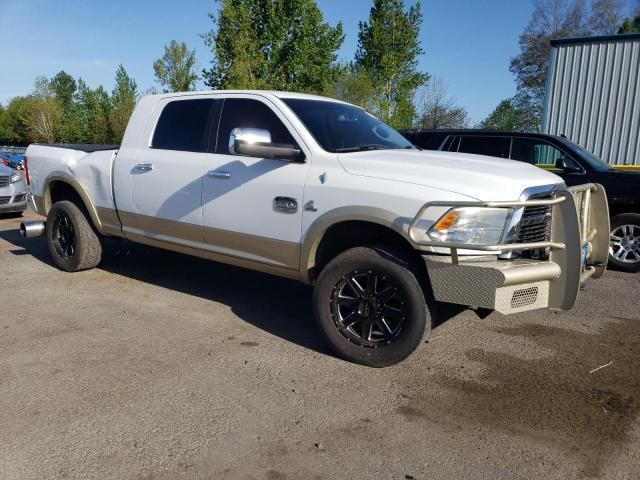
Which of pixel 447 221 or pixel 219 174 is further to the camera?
pixel 219 174

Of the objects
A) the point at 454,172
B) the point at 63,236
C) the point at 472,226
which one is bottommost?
the point at 63,236

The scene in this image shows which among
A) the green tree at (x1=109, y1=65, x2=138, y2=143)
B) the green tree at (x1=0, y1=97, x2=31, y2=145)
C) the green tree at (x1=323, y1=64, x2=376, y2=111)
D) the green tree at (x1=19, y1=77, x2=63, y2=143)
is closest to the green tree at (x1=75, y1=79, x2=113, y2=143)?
the green tree at (x1=109, y1=65, x2=138, y2=143)

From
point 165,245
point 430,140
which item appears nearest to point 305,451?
point 165,245

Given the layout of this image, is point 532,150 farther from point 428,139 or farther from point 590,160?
point 428,139

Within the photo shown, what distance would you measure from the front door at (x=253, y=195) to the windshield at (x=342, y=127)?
0.21 meters

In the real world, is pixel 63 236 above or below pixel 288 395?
above

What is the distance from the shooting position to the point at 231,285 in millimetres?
5977

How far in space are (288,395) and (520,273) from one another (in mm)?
1591

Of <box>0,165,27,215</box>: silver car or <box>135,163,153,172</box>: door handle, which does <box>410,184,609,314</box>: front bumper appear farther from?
<box>0,165,27,215</box>: silver car

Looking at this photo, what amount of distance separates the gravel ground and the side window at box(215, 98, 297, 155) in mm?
1555

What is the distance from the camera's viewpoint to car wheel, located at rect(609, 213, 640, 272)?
22.6 ft

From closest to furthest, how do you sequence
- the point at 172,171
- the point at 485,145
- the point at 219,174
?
the point at 219,174
the point at 172,171
the point at 485,145

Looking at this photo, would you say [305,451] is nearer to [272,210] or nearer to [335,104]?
[272,210]

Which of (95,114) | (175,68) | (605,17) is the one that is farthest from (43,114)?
(605,17)
